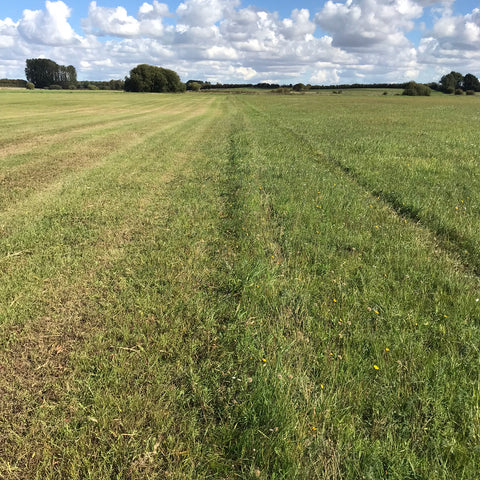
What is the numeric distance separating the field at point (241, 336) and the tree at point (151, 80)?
409 feet

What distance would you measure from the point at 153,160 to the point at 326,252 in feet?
28.0

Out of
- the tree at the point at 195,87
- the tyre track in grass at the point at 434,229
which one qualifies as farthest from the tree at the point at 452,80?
the tyre track in grass at the point at 434,229

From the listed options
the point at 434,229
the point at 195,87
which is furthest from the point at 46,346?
the point at 195,87

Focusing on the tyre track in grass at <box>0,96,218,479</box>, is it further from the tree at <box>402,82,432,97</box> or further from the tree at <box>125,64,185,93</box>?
the tree at <box>125,64,185,93</box>

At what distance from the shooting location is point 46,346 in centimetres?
295

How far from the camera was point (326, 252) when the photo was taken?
15.4 ft

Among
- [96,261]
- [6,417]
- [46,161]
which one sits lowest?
[6,417]

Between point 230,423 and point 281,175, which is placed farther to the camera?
point 281,175

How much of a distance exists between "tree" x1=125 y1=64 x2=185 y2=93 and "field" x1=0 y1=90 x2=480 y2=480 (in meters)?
125

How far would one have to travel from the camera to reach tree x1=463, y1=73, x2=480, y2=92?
135250 mm

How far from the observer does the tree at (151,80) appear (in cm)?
11362

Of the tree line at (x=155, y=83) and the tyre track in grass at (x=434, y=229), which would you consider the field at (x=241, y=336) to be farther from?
the tree line at (x=155, y=83)

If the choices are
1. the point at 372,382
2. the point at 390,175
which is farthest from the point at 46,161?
the point at 372,382

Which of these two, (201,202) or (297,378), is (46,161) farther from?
(297,378)
